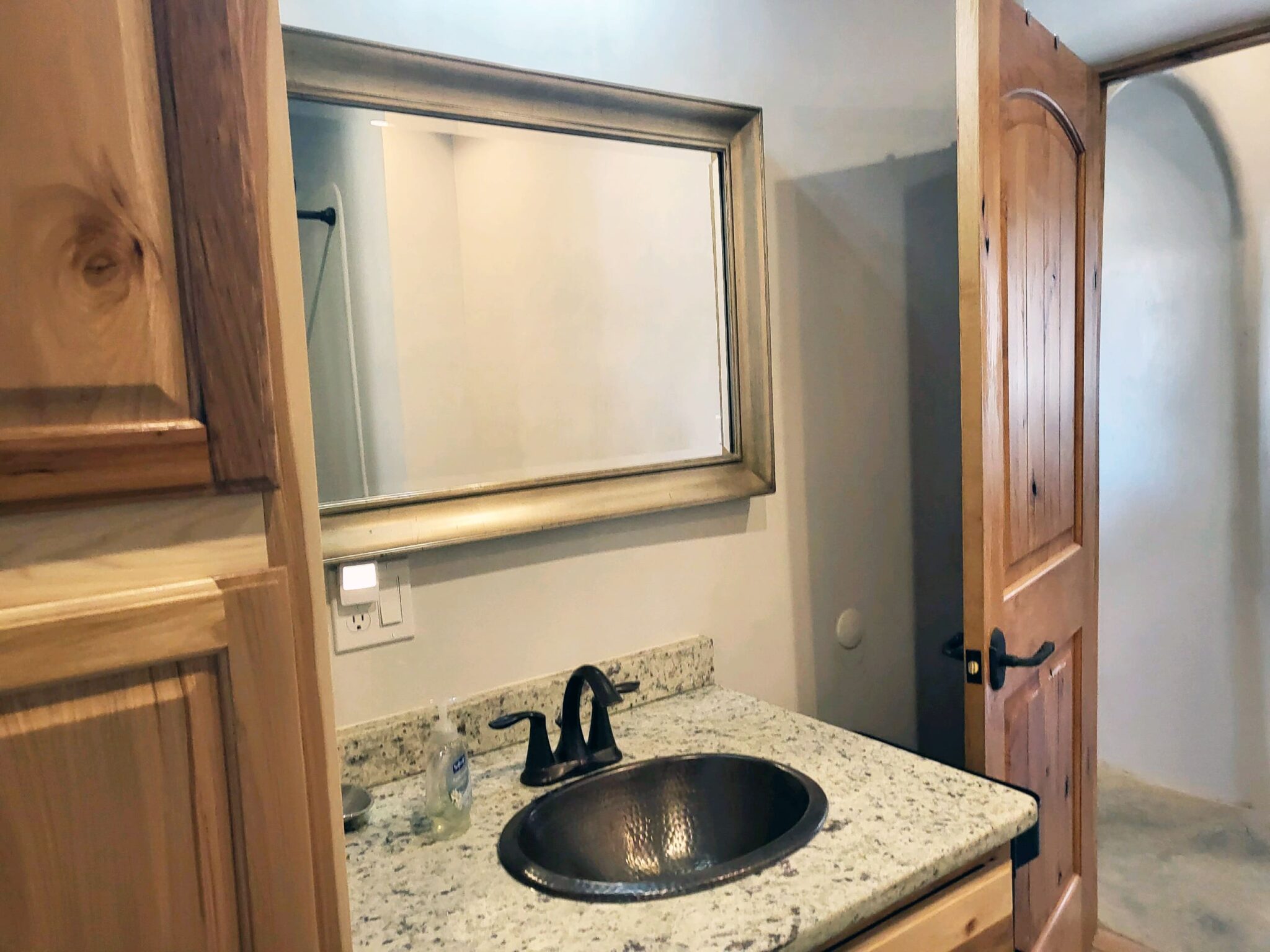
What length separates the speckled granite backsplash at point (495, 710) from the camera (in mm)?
1185

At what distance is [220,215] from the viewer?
0.57m

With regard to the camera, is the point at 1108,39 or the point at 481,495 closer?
the point at 481,495

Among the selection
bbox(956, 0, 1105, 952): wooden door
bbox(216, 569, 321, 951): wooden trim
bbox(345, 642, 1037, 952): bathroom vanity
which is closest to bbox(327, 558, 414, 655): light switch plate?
bbox(345, 642, 1037, 952): bathroom vanity

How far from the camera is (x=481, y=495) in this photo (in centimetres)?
128

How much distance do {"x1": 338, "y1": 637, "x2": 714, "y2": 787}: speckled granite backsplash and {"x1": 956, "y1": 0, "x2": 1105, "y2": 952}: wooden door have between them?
1.56 ft

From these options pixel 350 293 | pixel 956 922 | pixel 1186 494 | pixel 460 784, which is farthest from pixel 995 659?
pixel 1186 494

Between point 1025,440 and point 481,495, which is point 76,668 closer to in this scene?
point 481,495

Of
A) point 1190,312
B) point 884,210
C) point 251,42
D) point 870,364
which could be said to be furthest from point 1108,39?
point 251,42

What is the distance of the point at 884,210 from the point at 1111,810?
2145 millimetres

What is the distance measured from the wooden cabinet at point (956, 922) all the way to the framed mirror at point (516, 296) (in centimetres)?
69

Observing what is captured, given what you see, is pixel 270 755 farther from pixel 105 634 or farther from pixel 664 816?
pixel 664 816

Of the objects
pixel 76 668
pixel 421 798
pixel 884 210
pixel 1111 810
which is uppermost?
pixel 884 210

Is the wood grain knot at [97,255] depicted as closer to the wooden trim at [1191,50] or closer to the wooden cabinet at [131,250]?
the wooden cabinet at [131,250]

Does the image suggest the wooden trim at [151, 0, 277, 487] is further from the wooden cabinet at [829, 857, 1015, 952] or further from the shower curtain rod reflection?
the wooden cabinet at [829, 857, 1015, 952]
